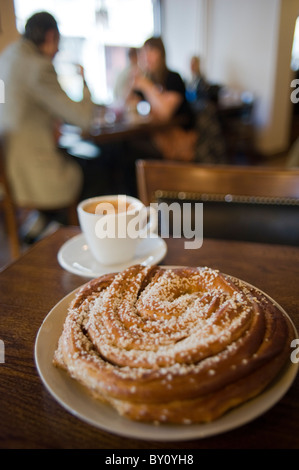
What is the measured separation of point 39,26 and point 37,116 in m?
0.46

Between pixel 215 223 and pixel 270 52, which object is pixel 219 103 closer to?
pixel 270 52

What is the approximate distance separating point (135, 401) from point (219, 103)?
4.67 m

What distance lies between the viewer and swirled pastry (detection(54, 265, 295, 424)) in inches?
13.6

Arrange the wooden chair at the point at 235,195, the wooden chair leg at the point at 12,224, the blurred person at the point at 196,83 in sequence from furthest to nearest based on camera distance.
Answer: the blurred person at the point at 196,83
the wooden chair leg at the point at 12,224
the wooden chair at the point at 235,195

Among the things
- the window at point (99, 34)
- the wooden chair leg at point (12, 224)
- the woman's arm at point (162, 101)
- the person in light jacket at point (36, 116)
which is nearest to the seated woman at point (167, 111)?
the woman's arm at point (162, 101)

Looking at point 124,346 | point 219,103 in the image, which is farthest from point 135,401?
point 219,103

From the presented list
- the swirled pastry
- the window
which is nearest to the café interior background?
the window

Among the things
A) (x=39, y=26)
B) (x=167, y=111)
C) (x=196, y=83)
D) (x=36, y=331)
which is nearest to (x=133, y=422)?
(x=36, y=331)

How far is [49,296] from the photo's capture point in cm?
67

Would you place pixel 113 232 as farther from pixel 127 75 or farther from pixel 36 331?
pixel 127 75

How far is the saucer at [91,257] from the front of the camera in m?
0.74

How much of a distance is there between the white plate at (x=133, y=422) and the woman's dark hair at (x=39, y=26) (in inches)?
76.7

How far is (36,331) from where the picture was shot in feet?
1.86

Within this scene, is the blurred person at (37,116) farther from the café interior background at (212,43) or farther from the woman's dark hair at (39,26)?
the café interior background at (212,43)
